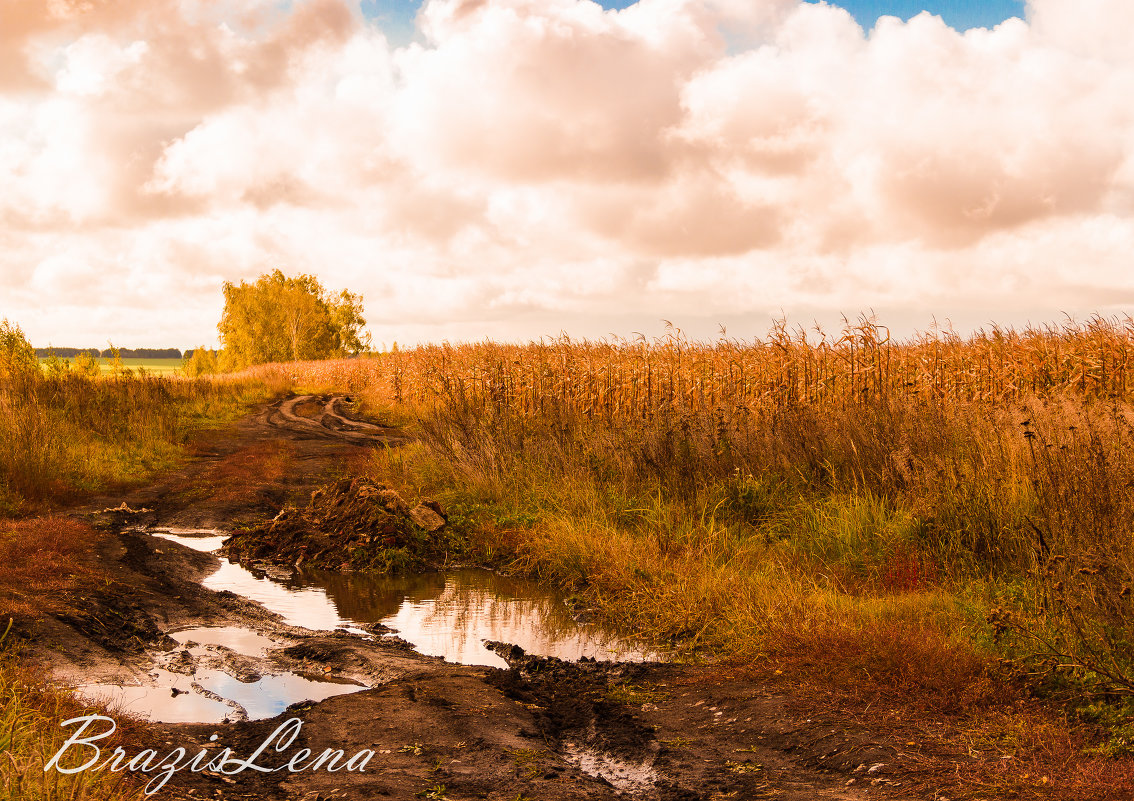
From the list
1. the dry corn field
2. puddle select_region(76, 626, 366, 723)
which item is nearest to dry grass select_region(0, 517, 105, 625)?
puddle select_region(76, 626, 366, 723)

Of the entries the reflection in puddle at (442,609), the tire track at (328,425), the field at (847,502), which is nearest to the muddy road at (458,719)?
the reflection in puddle at (442,609)

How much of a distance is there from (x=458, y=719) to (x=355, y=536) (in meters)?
5.53

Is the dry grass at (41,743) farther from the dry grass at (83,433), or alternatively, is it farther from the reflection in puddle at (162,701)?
the dry grass at (83,433)

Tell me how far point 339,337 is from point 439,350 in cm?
4829

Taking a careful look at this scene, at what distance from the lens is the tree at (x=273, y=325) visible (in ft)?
218

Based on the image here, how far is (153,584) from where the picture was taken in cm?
822

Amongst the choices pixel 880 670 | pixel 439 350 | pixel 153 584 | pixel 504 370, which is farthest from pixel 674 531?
pixel 439 350

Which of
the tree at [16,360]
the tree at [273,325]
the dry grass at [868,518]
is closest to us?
the dry grass at [868,518]

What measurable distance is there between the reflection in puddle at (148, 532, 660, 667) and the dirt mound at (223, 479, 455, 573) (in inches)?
10.0

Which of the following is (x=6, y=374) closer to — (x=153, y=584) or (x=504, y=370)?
(x=504, y=370)

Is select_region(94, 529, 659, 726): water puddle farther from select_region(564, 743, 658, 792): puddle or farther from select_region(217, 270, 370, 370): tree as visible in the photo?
select_region(217, 270, 370, 370): tree

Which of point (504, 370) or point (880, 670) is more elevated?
point (504, 370)

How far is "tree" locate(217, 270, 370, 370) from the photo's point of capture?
66.4 metres

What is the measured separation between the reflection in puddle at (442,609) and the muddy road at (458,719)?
291 mm
